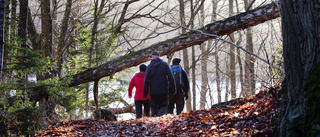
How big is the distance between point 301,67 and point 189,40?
6.05m

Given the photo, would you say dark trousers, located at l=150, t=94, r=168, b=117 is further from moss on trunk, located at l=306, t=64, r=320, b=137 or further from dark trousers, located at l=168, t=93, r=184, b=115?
moss on trunk, located at l=306, t=64, r=320, b=137

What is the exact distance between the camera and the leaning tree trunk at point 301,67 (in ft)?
7.83

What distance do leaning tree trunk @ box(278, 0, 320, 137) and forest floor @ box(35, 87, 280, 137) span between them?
0.45 metres

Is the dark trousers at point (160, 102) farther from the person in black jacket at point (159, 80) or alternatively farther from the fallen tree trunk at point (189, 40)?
the fallen tree trunk at point (189, 40)

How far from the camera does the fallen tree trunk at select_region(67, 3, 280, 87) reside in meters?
7.63

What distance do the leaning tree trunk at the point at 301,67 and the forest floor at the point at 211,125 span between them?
453 millimetres

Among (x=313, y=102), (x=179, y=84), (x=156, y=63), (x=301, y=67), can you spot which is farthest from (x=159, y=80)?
A: (x=313, y=102)

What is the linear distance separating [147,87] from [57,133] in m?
3.13

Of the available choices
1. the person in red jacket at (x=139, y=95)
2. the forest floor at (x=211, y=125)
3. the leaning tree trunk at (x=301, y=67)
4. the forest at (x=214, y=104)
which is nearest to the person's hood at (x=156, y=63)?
the forest at (x=214, y=104)

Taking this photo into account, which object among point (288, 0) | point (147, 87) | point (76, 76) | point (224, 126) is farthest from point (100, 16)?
point (288, 0)

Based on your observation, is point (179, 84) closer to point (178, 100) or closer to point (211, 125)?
point (178, 100)

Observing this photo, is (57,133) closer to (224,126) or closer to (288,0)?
(224,126)

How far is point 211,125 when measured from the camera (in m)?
4.18

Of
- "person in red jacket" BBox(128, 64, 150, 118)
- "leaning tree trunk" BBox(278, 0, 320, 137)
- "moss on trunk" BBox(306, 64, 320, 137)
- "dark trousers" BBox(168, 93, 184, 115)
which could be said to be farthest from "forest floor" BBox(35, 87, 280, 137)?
"dark trousers" BBox(168, 93, 184, 115)
